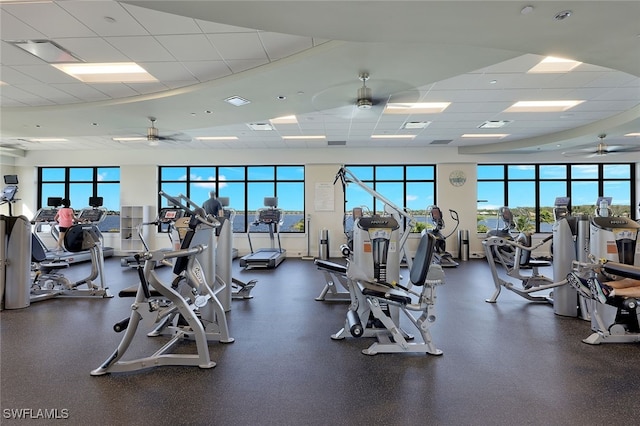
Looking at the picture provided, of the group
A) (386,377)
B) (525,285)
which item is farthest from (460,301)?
(386,377)

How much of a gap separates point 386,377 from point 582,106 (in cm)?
596

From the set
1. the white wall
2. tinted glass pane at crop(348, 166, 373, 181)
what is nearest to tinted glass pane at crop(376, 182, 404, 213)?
tinted glass pane at crop(348, 166, 373, 181)

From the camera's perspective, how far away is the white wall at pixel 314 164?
9.38m

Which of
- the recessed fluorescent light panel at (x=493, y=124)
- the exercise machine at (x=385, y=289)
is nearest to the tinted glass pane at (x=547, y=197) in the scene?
the recessed fluorescent light panel at (x=493, y=124)

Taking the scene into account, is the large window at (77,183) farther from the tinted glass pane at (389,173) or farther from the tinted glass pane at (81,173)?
the tinted glass pane at (389,173)

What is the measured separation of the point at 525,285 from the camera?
5168 millimetres

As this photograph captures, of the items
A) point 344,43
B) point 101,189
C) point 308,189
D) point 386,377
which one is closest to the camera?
point 386,377

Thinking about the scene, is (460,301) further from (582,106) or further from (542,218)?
(542,218)

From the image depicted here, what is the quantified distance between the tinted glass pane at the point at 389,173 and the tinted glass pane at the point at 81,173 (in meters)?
8.89

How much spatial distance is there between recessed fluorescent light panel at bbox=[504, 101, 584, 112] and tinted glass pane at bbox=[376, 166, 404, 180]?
13.3ft

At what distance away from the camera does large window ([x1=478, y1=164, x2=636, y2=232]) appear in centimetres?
950

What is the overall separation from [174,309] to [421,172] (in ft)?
27.3

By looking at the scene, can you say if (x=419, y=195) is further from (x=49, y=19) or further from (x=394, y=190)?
(x=49, y=19)

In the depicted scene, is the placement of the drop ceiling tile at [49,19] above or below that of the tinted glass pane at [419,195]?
above
